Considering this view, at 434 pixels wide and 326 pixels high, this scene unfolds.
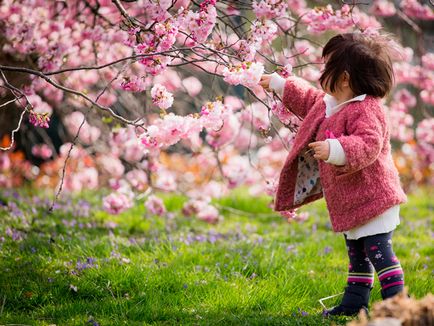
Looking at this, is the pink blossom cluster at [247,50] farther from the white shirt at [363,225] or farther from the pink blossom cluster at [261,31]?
the white shirt at [363,225]

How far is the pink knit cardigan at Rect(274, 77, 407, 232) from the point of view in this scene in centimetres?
268

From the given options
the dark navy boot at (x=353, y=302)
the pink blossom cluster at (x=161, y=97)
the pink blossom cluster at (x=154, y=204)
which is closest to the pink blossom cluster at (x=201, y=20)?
the pink blossom cluster at (x=161, y=97)

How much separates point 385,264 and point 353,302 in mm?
307

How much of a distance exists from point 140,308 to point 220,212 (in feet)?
9.71

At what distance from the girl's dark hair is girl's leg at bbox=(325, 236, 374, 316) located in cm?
77

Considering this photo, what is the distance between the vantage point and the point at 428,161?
8.31 m

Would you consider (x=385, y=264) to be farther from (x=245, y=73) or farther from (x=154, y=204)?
(x=154, y=204)

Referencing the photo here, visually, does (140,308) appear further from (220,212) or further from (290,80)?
(220,212)

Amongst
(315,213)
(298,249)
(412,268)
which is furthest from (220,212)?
(412,268)

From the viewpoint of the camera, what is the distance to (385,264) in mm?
2791

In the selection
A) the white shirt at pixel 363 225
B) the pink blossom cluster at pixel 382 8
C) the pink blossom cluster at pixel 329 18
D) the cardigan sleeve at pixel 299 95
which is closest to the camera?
the white shirt at pixel 363 225

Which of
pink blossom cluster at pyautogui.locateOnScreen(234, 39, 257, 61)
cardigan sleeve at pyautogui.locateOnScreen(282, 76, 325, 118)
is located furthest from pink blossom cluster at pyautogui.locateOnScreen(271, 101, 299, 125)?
pink blossom cluster at pyautogui.locateOnScreen(234, 39, 257, 61)

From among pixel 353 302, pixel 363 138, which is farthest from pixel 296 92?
pixel 353 302

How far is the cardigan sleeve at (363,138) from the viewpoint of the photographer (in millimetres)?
2627
